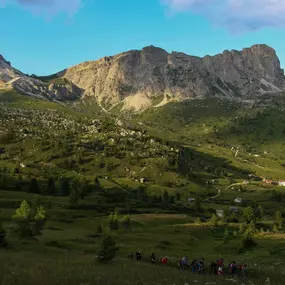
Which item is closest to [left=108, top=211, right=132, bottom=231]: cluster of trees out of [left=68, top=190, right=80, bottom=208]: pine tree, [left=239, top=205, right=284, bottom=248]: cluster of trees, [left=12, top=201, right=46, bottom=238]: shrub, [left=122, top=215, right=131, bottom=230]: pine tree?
[left=122, top=215, right=131, bottom=230]: pine tree

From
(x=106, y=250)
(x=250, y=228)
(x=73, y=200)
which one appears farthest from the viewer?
(x=73, y=200)

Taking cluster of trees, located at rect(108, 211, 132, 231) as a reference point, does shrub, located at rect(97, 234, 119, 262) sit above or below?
above

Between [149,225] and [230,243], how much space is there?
162ft

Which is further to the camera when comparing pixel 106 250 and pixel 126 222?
pixel 126 222

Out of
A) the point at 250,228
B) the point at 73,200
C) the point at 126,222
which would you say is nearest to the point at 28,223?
the point at 126,222

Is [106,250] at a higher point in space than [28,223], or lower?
higher

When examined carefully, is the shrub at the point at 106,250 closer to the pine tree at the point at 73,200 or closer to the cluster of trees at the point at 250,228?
the cluster of trees at the point at 250,228

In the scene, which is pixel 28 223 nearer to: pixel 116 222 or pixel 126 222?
pixel 116 222

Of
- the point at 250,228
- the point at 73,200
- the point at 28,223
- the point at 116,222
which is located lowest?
the point at 116,222

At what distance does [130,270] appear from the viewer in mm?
49031

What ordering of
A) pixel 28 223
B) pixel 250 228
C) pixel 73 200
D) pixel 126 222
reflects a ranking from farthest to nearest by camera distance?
pixel 73 200, pixel 126 222, pixel 250 228, pixel 28 223

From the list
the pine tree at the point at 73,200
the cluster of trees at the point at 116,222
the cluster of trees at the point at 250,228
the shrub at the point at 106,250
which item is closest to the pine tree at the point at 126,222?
the cluster of trees at the point at 116,222

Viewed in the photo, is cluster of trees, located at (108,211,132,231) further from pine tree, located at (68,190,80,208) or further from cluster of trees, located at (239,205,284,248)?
cluster of trees, located at (239,205,284,248)

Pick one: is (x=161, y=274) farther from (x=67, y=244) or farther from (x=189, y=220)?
(x=189, y=220)
